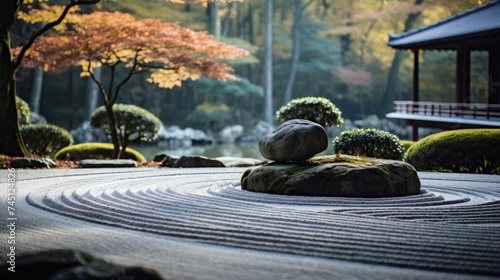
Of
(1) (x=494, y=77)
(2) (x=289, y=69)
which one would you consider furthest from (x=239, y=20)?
(1) (x=494, y=77)

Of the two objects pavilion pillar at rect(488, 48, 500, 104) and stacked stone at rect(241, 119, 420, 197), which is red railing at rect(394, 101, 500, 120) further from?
stacked stone at rect(241, 119, 420, 197)

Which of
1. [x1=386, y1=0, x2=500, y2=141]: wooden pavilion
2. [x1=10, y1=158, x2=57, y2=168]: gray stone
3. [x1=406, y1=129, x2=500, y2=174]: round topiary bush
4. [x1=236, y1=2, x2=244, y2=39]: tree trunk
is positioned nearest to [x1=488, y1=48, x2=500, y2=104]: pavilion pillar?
[x1=386, y1=0, x2=500, y2=141]: wooden pavilion

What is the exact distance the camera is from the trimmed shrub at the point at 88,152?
1870 cm

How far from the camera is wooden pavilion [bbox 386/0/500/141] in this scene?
20.1 metres

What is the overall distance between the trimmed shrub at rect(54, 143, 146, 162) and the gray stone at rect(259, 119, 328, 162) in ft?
30.7

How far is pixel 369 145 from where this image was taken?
603 inches

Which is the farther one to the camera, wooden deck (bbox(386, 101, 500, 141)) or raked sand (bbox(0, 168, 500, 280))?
wooden deck (bbox(386, 101, 500, 141))

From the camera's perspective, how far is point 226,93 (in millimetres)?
40438

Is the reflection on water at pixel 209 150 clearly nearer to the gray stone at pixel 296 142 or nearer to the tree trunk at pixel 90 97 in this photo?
the tree trunk at pixel 90 97

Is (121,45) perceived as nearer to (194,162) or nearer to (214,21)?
(194,162)

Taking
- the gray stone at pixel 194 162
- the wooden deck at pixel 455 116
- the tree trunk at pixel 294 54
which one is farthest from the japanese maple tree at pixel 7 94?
the tree trunk at pixel 294 54

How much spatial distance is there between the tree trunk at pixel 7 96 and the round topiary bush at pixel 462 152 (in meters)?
9.10

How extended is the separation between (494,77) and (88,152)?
13.0 m

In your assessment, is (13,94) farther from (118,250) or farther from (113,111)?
(118,250)
